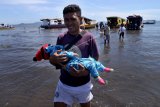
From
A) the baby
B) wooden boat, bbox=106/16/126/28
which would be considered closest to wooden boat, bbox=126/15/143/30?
wooden boat, bbox=106/16/126/28

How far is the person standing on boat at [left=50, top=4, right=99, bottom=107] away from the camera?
3283 millimetres

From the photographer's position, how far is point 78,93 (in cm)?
341

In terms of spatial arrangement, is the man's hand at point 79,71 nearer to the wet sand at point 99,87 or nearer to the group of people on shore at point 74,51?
the group of people on shore at point 74,51

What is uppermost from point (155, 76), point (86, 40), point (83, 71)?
point (86, 40)

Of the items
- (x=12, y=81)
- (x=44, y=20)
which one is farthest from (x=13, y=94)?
(x=44, y=20)

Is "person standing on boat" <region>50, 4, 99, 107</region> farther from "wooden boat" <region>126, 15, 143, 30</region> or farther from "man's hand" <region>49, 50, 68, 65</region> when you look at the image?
"wooden boat" <region>126, 15, 143, 30</region>

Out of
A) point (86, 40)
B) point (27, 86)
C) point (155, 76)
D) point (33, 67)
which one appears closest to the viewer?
point (86, 40)

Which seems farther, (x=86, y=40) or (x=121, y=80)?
(x=121, y=80)

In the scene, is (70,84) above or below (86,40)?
below

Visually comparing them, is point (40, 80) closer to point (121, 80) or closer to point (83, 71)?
point (121, 80)

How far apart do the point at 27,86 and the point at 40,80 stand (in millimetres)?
818

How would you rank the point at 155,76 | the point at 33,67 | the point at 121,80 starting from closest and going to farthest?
the point at 121,80 < the point at 155,76 < the point at 33,67

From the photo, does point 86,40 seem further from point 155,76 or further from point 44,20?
point 44,20

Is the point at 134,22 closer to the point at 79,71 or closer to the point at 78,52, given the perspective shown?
the point at 78,52
